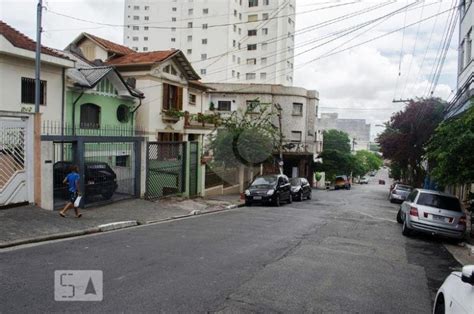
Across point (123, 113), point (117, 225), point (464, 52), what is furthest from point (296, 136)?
point (117, 225)

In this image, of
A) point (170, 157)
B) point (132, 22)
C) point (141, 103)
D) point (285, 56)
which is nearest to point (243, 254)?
point (170, 157)

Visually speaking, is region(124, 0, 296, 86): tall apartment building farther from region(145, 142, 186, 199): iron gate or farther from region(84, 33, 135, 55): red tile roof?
region(145, 142, 186, 199): iron gate

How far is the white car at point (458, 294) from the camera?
418 cm

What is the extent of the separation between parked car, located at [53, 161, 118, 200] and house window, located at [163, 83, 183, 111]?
11533 millimetres

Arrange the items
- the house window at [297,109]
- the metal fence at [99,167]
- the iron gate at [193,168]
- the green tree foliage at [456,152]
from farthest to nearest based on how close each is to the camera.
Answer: the house window at [297,109] < the iron gate at [193,168] < the metal fence at [99,167] < the green tree foliage at [456,152]

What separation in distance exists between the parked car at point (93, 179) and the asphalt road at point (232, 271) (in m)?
3.38

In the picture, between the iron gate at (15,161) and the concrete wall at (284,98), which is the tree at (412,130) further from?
the iron gate at (15,161)

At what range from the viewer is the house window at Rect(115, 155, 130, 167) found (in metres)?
16.9

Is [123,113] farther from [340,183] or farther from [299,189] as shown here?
[340,183]

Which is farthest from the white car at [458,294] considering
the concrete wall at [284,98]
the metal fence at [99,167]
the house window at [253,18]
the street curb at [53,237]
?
the house window at [253,18]

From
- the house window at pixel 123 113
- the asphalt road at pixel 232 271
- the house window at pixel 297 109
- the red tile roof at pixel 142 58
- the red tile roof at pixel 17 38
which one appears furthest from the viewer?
the house window at pixel 297 109

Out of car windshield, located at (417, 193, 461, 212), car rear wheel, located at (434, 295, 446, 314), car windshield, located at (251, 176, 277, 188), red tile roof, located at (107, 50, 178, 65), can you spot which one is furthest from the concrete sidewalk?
red tile roof, located at (107, 50, 178, 65)

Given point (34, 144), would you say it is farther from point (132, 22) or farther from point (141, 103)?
point (132, 22)

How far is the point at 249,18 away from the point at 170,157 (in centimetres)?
6252
